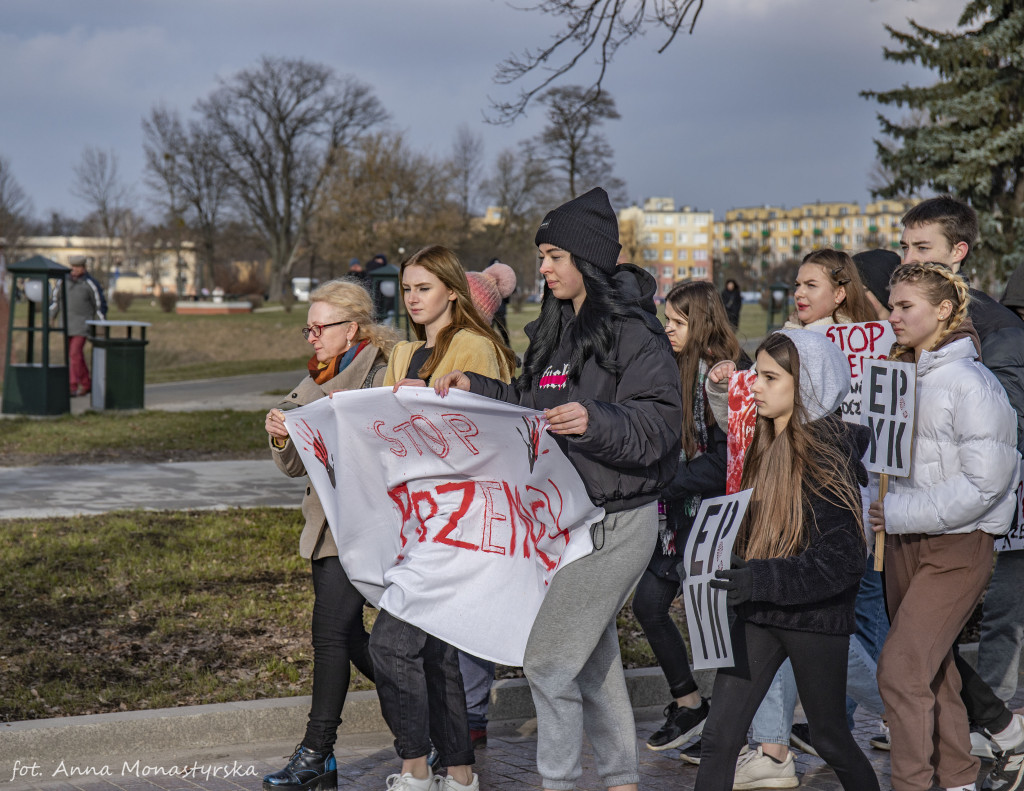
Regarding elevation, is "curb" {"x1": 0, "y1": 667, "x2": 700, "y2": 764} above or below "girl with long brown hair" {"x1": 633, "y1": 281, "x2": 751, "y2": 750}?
below

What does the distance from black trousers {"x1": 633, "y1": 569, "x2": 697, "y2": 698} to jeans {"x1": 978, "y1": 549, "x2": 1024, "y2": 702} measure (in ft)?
4.54

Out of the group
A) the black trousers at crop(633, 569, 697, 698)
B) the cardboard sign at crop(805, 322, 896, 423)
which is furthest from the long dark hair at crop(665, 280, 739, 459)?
the black trousers at crop(633, 569, 697, 698)

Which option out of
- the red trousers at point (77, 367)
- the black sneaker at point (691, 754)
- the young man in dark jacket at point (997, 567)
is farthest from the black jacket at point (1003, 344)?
the red trousers at point (77, 367)

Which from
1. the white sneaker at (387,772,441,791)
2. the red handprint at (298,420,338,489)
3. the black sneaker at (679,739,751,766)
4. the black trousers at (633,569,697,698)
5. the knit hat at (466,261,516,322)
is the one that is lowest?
the black sneaker at (679,739,751,766)

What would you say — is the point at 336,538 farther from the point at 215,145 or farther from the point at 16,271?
the point at 215,145

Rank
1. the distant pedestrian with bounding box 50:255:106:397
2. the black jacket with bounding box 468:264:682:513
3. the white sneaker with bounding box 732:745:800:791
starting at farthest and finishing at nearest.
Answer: the distant pedestrian with bounding box 50:255:106:397 < the white sneaker with bounding box 732:745:800:791 < the black jacket with bounding box 468:264:682:513

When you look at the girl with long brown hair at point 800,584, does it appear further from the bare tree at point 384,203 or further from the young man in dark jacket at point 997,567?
the bare tree at point 384,203

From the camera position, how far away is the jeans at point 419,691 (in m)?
3.96

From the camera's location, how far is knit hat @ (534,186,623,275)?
371 centimetres

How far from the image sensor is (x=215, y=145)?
63531 mm

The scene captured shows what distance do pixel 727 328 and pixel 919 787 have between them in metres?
1.98

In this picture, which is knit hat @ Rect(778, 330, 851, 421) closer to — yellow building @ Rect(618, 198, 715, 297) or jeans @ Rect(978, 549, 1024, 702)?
jeans @ Rect(978, 549, 1024, 702)

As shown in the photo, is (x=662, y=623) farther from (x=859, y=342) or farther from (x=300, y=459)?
(x=300, y=459)

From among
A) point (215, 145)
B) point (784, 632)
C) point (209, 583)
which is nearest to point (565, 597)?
point (784, 632)
